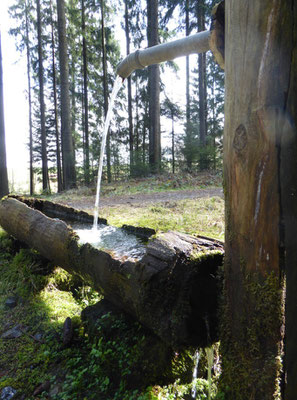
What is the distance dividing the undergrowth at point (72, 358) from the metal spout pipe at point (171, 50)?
6.63 feet

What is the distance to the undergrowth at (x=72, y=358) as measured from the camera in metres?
1.71

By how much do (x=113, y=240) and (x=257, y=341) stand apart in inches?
74.5

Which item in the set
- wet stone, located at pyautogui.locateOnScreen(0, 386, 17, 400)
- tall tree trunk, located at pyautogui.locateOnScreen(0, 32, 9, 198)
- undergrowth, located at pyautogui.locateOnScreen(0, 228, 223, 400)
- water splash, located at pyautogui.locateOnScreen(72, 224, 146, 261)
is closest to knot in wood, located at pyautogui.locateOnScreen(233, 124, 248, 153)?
water splash, located at pyautogui.locateOnScreen(72, 224, 146, 261)

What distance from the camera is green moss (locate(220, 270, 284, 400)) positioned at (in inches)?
50.5

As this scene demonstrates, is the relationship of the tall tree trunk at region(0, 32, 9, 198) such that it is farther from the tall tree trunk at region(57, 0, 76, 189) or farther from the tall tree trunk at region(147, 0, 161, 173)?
the tall tree trunk at region(147, 0, 161, 173)

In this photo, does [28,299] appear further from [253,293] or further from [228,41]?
[228,41]

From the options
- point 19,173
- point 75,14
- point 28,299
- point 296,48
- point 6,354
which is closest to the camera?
point 296,48

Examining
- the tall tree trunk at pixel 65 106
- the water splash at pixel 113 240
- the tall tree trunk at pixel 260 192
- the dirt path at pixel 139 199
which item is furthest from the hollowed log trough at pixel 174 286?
the tall tree trunk at pixel 65 106

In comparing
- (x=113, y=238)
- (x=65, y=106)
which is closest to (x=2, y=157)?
(x=65, y=106)

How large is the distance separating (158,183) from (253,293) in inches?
378

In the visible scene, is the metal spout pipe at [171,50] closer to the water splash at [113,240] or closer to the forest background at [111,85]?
the water splash at [113,240]

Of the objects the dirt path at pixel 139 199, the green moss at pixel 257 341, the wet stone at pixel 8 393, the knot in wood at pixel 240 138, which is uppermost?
the knot in wood at pixel 240 138

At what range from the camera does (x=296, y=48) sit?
3.64 feet

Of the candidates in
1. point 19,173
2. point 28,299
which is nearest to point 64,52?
point 28,299
